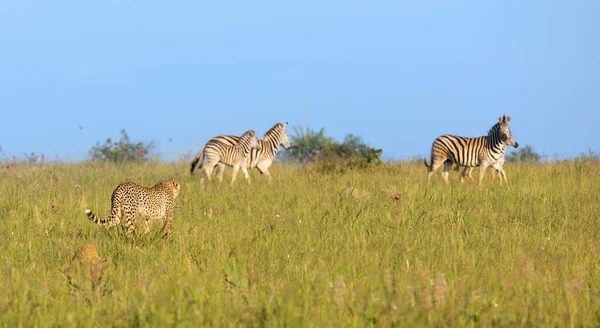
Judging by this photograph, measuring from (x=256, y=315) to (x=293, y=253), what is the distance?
2.69 m

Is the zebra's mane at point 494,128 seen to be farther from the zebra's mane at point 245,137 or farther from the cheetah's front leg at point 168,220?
the cheetah's front leg at point 168,220

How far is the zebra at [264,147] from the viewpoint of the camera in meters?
16.8

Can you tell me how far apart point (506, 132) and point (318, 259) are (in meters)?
10.2

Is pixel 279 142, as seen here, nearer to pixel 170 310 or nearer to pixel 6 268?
pixel 6 268

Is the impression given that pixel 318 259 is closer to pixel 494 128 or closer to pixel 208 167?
pixel 208 167

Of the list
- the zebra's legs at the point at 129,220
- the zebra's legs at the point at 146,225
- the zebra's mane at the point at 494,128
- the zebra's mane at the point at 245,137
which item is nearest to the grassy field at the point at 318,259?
the zebra's legs at the point at 146,225

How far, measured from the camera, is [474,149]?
16.1m

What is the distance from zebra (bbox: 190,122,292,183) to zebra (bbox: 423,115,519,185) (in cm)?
362

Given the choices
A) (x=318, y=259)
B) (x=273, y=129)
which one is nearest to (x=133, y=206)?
(x=318, y=259)

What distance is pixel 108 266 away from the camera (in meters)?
6.25

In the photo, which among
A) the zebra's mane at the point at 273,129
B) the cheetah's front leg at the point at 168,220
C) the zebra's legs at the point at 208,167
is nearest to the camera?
the cheetah's front leg at the point at 168,220

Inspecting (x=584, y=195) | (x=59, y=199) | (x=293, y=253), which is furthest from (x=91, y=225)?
(x=584, y=195)

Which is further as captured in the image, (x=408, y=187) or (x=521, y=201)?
(x=408, y=187)

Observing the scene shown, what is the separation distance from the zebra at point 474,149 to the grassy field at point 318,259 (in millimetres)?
1855
